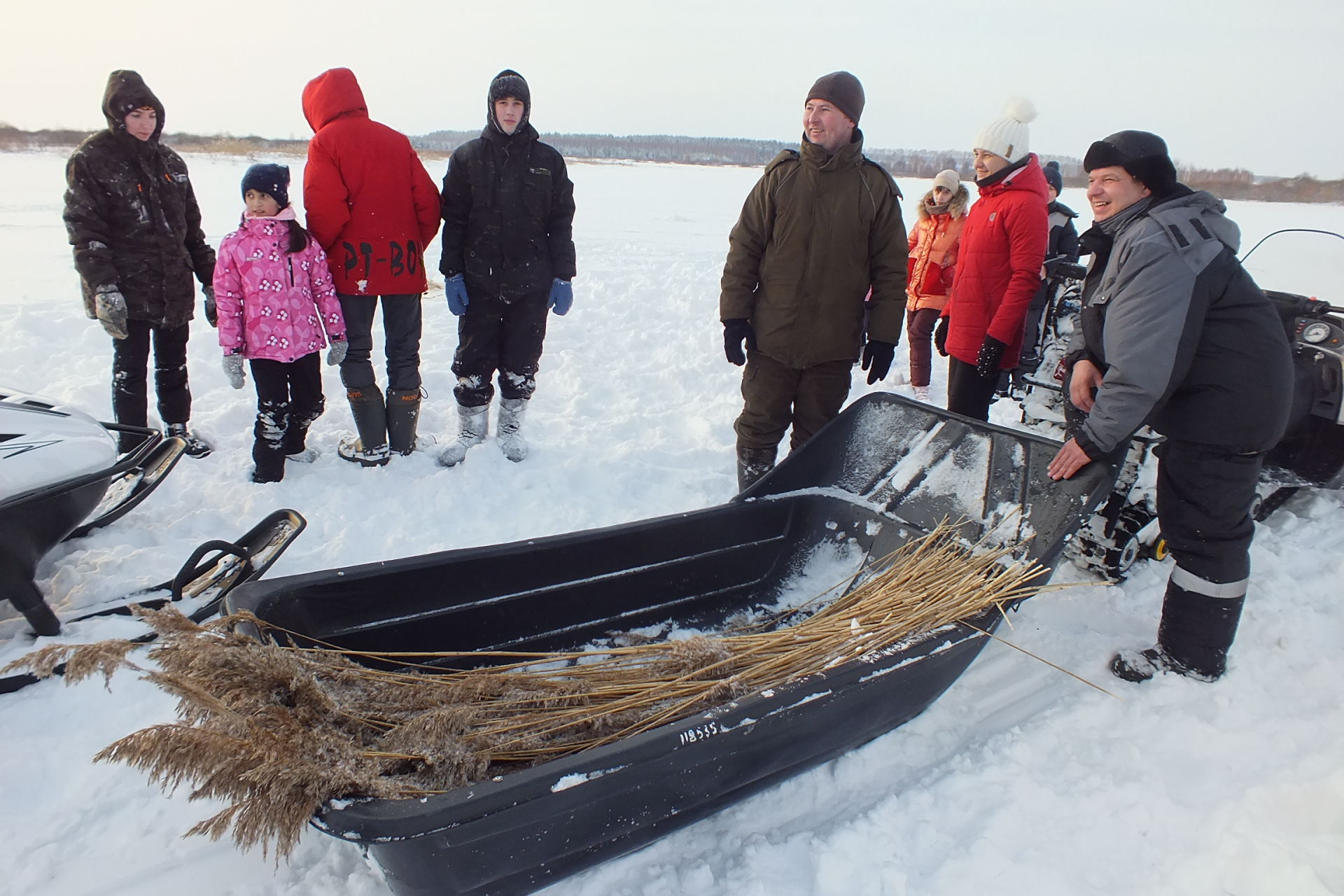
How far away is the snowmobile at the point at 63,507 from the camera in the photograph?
2.29m

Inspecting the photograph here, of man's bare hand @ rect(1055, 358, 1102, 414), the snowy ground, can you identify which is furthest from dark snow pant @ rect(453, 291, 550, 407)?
man's bare hand @ rect(1055, 358, 1102, 414)

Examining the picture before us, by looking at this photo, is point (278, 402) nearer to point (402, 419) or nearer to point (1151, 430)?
point (402, 419)

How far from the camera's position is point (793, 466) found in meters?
2.95

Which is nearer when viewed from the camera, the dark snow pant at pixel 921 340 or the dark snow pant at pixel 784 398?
the dark snow pant at pixel 784 398

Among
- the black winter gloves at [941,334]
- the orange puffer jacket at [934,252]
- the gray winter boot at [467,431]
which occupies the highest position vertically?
the orange puffer jacket at [934,252]

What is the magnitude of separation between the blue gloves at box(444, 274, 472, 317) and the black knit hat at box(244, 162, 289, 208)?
76 centimetres

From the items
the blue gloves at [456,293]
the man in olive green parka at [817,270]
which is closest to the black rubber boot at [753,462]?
the man in olive green parka at [817,270]

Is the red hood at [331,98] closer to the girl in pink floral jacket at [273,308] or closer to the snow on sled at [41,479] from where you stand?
the girl in pink floral jacket at [273,308]

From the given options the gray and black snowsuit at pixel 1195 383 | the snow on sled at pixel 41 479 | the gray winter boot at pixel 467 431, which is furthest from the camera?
the gray winter boot at pixel 467 431

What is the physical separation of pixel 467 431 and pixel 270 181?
143cm

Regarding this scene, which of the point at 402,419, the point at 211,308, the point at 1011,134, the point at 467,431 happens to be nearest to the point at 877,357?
the point at 1011,134

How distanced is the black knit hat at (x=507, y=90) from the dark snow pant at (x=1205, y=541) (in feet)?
9.79

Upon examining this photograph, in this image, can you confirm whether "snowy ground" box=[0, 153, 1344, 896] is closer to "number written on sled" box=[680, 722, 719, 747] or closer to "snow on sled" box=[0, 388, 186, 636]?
"snow on sled" box=[0, 388, 186, 636]

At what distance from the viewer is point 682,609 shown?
268cm
